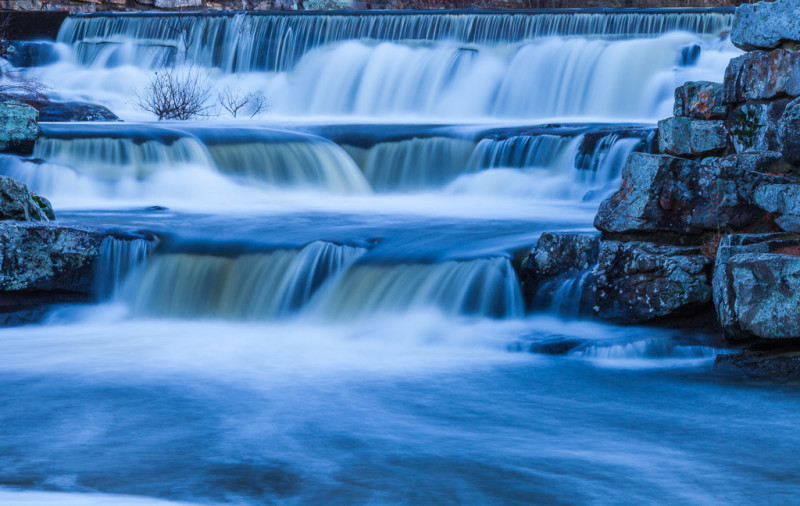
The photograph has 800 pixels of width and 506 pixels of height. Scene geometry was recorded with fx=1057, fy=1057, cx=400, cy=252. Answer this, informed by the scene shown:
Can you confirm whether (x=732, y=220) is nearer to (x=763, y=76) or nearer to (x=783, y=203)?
(x=783, y=203)

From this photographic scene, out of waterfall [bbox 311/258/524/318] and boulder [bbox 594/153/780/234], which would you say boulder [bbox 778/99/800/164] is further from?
waterfall [bbox 311/258/524/318]

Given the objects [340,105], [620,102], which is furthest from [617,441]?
[340,105]

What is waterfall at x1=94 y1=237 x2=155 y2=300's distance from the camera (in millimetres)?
8328

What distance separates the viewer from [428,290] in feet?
25.7

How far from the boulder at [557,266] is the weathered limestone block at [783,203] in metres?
1.25

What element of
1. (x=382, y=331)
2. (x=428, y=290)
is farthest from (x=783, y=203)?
(x=382, y=331)

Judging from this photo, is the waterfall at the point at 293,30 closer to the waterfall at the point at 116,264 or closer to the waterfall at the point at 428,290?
the waterfall at the point at 428,290

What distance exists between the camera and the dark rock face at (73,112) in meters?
15.6

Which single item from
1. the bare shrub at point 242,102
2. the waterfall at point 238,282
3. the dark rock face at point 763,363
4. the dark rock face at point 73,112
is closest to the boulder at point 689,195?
the dark rock face at point 763,363

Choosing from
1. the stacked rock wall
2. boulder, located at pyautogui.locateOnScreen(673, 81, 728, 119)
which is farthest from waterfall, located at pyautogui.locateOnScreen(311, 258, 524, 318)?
boulder, located at pyautogui.locateOnScreen(673, 81, 728, 119)

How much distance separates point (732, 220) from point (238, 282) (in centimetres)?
372

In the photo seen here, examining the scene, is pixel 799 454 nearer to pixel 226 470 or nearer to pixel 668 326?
pixel 668 326

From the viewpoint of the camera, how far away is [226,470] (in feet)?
15.5

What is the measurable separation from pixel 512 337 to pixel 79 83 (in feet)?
47.1
